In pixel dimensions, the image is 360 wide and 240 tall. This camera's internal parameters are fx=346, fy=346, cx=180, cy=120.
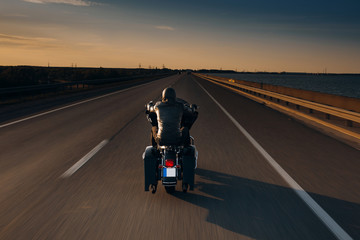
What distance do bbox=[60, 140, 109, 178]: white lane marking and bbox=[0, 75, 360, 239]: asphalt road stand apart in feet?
0.32

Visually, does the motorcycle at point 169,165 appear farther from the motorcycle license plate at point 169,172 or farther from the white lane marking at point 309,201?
the white lane marking at point 309,201

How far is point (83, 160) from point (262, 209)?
4118mm

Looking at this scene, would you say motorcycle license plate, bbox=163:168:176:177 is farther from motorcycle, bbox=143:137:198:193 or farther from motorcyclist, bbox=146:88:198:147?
motorcyclist, bbox=146:88:198:147

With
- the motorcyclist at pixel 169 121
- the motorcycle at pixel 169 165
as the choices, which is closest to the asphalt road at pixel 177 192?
the motorcycle at pixel 169 165

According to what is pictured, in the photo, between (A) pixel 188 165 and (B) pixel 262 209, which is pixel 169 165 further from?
(B) pixel 262 209

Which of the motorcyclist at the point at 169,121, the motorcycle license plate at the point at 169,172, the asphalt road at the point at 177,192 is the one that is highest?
the motorcyclist at the point at 169,121

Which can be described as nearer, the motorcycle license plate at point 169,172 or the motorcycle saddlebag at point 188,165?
the motorcycle license plate at point 169,172

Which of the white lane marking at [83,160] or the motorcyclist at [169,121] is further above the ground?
the motorcyclist at [169,121]

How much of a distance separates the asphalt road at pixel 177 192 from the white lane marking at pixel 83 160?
97mm

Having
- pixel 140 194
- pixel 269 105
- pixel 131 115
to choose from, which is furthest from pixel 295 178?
pixel 269 105

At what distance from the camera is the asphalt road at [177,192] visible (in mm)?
4062

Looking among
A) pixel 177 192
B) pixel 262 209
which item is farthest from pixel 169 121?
pixel 262 209

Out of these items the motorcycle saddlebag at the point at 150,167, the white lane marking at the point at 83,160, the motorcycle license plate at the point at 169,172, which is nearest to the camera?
the motorcycle license plate at the point at 169,172

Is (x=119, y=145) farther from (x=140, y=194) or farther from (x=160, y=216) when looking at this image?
(x=160, y=216)
